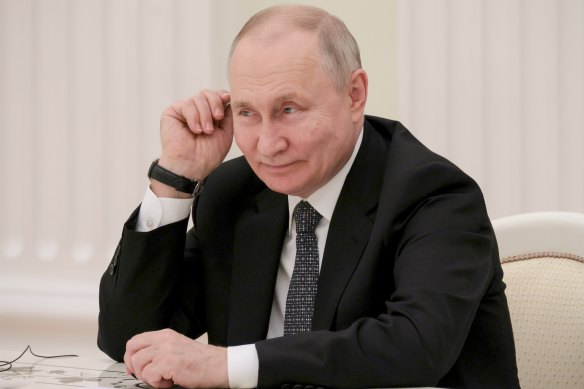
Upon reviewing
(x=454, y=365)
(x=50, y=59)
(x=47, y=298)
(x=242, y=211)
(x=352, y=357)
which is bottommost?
(x=47, y=298)

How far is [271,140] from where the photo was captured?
1.94 meters

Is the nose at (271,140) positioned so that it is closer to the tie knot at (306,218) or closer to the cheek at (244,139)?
the cheek at (244,139)

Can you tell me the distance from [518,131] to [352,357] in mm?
1718

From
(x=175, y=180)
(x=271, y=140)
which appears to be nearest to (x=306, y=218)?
(x=271, y=140)

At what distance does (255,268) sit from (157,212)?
0.87ft

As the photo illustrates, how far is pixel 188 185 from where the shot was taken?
2188 millimetres

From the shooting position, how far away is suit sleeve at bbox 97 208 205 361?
2.10 metres

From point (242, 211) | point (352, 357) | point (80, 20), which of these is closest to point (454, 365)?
point (352, 357)

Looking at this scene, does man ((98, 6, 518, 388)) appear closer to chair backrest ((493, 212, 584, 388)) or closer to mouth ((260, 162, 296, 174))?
mouth ((260, 162, 296, 174))

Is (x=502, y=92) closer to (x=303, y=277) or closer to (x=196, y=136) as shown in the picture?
(x=196, y=136)

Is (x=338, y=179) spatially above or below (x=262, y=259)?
above

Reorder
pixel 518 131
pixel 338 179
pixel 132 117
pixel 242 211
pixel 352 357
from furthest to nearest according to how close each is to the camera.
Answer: pixel 132 117 → pixel 518 131 → pixel 242 211 → pixel 338 179 → pixel 352 357

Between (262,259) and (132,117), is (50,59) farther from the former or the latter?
(262,259)

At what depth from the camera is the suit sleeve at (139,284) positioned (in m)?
2.10
